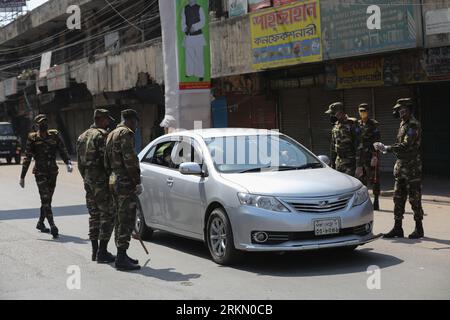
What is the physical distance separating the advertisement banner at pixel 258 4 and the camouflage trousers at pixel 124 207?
1297 cm

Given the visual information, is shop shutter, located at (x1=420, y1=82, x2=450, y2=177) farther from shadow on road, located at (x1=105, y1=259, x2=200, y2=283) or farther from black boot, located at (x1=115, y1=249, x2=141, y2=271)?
black boot, located at (x1=115, y1=249, x2=141, y2=271)

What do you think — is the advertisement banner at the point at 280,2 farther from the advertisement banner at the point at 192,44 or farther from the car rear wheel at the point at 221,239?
the car rear wheel at the point at 221,239

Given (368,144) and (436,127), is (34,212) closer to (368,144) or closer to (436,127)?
(368,144)

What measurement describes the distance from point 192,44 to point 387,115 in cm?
526

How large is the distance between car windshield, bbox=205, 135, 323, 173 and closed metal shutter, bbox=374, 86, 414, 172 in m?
9.04

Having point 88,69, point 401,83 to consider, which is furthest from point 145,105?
point 401,83

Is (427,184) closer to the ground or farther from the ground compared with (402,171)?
closer to the ground

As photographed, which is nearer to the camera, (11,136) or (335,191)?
(335,191)

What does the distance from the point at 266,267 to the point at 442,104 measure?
993 cm

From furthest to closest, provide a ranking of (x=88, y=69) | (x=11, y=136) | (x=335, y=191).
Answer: (x=11, y=136)
(x=88, y=69)
(x=335, y=191)

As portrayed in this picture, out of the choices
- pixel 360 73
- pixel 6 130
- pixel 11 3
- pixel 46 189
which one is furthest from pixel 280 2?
pixel 11 3

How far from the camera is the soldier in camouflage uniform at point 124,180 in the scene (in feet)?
24.9

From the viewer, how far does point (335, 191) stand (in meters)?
7.44
